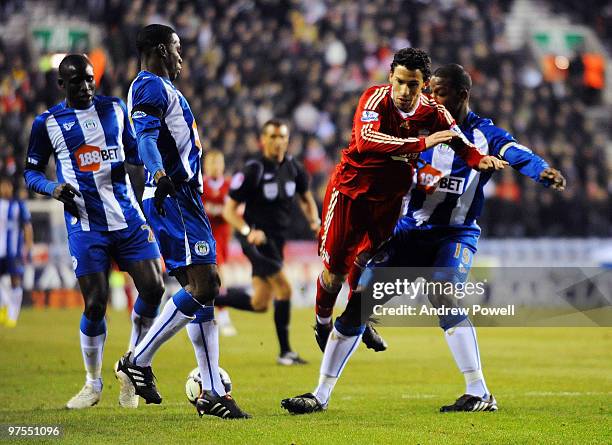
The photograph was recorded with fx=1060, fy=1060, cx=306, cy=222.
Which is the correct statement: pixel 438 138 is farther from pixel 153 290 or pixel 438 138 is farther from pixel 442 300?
pixel 153 290

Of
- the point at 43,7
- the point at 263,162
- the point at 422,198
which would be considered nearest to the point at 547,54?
the point at 43,7

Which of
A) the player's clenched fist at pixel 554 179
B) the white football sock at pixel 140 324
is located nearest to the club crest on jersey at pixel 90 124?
the white football sock at pixel 140 324

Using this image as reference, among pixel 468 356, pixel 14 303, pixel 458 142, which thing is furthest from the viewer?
pixel 14 303

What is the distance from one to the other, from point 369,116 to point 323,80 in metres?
17.9

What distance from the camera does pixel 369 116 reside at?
23.7ft

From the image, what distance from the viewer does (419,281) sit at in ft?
27.3

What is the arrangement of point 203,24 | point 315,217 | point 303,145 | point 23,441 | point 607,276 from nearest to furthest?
point 23,441
point 315,217
point 607,276
point 303,145
point 203,24

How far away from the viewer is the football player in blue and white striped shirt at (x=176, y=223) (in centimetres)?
714

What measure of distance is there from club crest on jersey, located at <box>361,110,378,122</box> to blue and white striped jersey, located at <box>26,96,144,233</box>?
2069 mm

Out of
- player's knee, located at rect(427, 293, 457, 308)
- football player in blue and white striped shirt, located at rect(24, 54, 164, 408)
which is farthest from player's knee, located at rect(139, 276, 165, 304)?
player's knee, located at rect(427, 293, 457, 308)

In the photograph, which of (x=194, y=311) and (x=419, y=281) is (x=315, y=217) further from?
(x=194, y=311)

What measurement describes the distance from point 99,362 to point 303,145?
15.4 m

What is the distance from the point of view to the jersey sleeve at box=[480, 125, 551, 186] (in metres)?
7.16

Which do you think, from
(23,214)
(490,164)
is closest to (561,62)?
(23,214)
